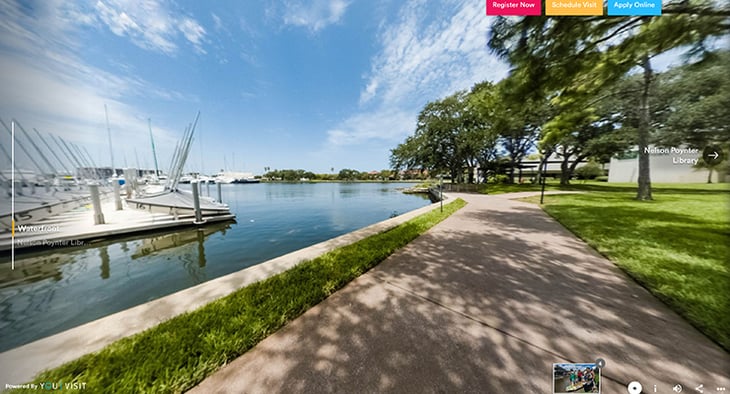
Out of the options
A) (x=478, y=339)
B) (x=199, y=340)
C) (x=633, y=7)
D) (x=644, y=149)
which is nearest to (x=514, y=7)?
(x=633, y=7)

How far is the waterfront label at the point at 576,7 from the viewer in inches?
143

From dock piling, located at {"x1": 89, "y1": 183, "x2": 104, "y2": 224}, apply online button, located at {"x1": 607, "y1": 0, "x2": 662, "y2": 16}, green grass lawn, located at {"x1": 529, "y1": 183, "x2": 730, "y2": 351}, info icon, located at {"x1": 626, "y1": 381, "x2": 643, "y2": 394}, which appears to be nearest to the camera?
info icon, located at {"x1": 626, "y1": 381, "x2": 643, "y2": 394}

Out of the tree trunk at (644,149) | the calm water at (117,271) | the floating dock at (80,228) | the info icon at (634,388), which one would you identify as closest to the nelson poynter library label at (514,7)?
the info icon at (634,388)

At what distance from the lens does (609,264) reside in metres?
3.76

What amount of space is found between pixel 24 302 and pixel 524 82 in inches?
456

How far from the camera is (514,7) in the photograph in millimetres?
3732

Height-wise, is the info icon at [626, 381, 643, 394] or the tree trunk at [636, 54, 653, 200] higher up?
the tree trunk at [636, 54, 653, 200]

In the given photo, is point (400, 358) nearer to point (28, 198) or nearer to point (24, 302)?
point (24, 302)

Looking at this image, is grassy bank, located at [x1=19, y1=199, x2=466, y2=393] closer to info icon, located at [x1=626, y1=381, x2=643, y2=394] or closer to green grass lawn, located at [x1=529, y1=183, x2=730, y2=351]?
info icon, located at [x1=626, y1=381, x2=643, y2=394]

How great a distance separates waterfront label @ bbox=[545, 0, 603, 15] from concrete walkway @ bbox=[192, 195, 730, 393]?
4.45m

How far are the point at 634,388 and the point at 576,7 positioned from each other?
5417 mm

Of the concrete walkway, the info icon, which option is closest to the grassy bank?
the concrete walkway

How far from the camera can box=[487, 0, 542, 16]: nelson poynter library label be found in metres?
3.59

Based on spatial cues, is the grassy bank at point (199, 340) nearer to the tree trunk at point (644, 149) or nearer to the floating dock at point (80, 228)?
the floating dock at point (80, 228)
